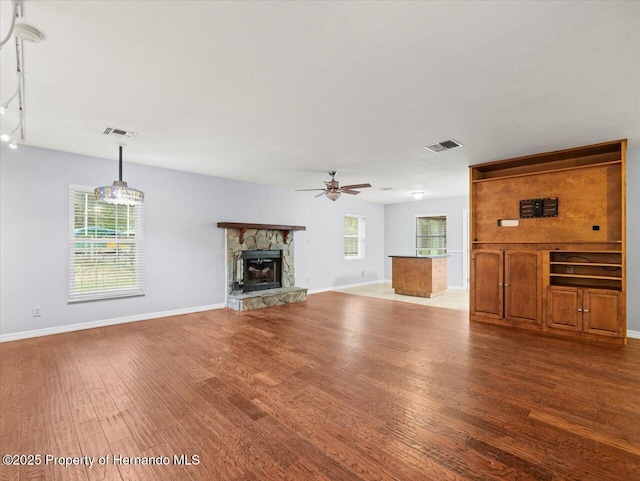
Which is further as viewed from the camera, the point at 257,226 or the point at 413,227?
the point at 413,227

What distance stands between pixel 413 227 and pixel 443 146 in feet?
18.3

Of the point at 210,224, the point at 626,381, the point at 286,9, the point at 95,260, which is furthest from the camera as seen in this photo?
the point at 210,224

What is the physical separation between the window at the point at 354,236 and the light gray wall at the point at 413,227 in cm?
115

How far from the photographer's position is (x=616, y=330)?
395 centimetres

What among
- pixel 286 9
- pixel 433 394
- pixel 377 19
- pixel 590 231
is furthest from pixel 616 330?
pixel 286 9

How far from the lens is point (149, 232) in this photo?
526 cm

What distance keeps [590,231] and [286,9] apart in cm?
482

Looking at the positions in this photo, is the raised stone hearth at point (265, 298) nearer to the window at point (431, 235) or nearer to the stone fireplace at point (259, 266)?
the stone fireplace at point (259, 266)

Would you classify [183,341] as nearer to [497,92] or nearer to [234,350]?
[234,350]

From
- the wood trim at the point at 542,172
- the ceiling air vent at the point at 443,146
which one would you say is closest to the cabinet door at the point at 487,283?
the wood trim at the point at 542,172

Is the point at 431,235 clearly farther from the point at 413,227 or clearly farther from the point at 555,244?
the point at 555,244

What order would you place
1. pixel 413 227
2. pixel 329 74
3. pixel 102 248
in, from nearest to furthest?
pixel 329 74
pixel 102 248
pixel 413 227

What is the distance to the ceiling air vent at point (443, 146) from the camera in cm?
402

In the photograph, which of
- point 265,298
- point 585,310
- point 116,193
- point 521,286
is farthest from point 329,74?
point 265,298
